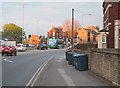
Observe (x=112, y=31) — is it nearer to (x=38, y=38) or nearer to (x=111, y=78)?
(x=111, y=78)

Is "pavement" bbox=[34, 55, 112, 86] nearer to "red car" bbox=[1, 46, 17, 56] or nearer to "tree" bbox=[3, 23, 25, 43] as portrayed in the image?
"red car" bbox=[1, 46, 17, 56]

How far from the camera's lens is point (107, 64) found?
52.6 feet

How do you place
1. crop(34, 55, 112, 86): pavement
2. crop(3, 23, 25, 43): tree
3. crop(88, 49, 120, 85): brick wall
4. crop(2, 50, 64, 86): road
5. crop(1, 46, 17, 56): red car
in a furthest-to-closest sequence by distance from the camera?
crop(3, 23, 25, 43): tree < crop(1, 46, 17, 56): red car < crop(2, 50, 64, 86): road < crop(34, 55, 112, 86): pavement < crop(88, 49, 120, 85): brick wall

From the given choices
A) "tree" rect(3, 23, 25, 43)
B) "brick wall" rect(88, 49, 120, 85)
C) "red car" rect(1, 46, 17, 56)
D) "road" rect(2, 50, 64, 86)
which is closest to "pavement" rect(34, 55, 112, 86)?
"brick wall" rect(88, 49, 120, 85)

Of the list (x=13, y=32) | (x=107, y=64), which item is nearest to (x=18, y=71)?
(x=107, y=64)

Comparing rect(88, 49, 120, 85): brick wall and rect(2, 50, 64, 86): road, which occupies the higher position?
rect(88, 49, 120, 85): brick wall

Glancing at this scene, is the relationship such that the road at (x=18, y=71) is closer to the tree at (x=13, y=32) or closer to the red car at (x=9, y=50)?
the red car at (x=9, y=50)

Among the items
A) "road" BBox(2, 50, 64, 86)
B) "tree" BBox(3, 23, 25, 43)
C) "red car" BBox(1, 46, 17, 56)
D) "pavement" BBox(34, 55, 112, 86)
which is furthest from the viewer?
"tree" BBox(3, 23, 25, 43)

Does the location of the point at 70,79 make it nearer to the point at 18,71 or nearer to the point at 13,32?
the point at 18,71

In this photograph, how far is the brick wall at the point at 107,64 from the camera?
1377cm

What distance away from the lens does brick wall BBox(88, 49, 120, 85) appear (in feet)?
45.2

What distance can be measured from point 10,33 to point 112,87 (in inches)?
6146

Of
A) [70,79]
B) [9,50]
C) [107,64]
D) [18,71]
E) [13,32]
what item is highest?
[13,32]

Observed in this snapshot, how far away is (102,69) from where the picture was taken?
56.9 feet
